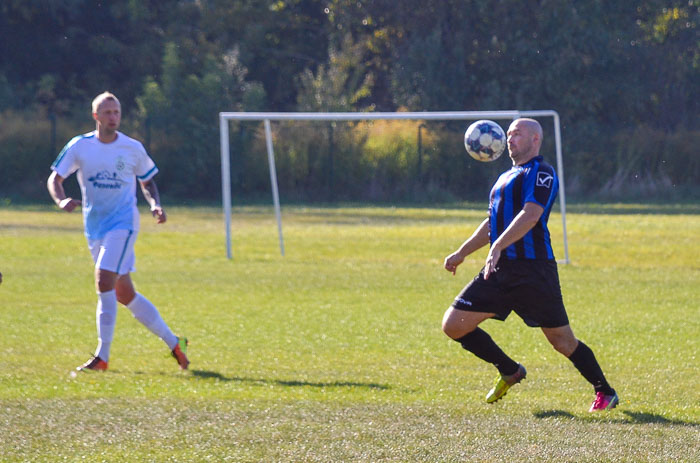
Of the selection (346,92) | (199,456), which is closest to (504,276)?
(199,456)

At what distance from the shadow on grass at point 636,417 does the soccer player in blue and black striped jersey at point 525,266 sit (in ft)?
0.60

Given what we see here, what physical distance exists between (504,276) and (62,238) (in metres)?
16.0

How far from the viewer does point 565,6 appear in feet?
123

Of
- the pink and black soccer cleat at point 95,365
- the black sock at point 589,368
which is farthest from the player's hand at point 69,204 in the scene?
the black sock at point 589,368

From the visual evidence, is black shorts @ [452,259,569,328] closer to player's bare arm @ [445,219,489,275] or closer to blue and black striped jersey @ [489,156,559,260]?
blue and black striped jersey @ [489,156,559,260]

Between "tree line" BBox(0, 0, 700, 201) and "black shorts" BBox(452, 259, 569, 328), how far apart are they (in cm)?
1905

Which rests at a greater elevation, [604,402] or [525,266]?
[525,266]

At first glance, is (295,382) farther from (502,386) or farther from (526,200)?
(526,200)

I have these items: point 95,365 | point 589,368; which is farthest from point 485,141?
point 95,365

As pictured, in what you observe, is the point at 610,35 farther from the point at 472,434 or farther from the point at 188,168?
the point at 472,434

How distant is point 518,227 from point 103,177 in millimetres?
3332

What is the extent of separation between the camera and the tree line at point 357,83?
100ft

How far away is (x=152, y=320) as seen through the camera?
7949mm

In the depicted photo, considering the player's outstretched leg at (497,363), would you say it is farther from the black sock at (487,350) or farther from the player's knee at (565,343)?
the player's knee at (565,343)
